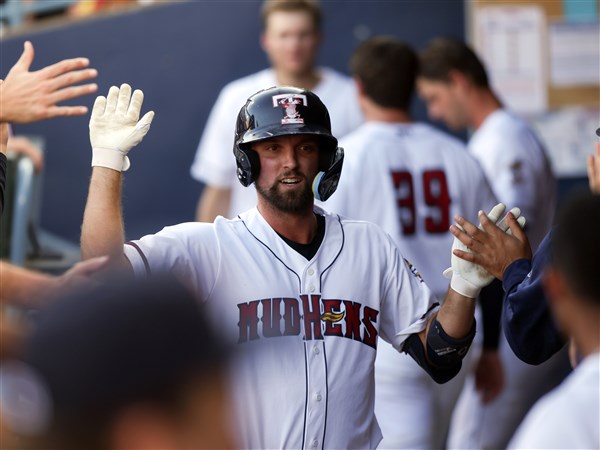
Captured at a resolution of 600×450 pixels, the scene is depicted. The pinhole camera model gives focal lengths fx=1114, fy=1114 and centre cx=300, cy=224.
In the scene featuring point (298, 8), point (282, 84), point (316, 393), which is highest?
point (298, 8)

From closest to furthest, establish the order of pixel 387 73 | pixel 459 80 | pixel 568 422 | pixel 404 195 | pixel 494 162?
1. pixel 568 422
2. pixel 404 195
3. pixel 387 73
4. pixel 494 162
5. pixel 459 80

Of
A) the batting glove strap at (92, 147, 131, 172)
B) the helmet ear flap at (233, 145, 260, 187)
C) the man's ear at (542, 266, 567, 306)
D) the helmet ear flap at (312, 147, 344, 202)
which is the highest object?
the batting glove strap at (92, 147, 131, 172)

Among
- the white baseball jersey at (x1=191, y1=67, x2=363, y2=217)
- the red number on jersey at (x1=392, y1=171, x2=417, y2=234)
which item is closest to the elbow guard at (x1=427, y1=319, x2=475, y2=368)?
the red number on jersey at (x1=392, y1=171, x2=417, y2=234)

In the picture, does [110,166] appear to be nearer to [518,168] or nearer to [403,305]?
[403,305]

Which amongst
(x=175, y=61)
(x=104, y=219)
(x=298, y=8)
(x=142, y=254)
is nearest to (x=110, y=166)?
(x=104, y=219)

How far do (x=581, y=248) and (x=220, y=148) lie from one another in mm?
4151

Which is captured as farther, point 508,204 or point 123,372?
point 508,204

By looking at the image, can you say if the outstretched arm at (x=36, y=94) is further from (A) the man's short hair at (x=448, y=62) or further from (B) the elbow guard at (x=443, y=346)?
(A) the man's short hair at (x=448, y=62)

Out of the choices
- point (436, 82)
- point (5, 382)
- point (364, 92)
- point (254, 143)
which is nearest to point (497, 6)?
point (436, 82)

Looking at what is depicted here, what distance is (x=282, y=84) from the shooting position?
6.26 meters

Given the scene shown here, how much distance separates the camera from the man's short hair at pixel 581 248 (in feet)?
7.25

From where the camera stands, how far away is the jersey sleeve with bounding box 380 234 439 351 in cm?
328

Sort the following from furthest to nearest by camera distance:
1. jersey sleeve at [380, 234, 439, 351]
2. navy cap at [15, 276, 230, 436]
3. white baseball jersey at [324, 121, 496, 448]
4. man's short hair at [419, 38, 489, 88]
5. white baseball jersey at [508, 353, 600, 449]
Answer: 1. man's short hair at [419, 38, 489, 88]
2. white baseball jersey at [324, 121, 496, 448]
3. jersey sleeve at [380, 234, 439, 351]
4. white baseball jersey at [508, 353, 600, 449]
5. navy cap at [15, 276, 230, 436]

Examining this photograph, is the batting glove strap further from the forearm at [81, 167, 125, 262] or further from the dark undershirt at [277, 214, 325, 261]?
the dark undershirt at [277, 214, 325, 261]
